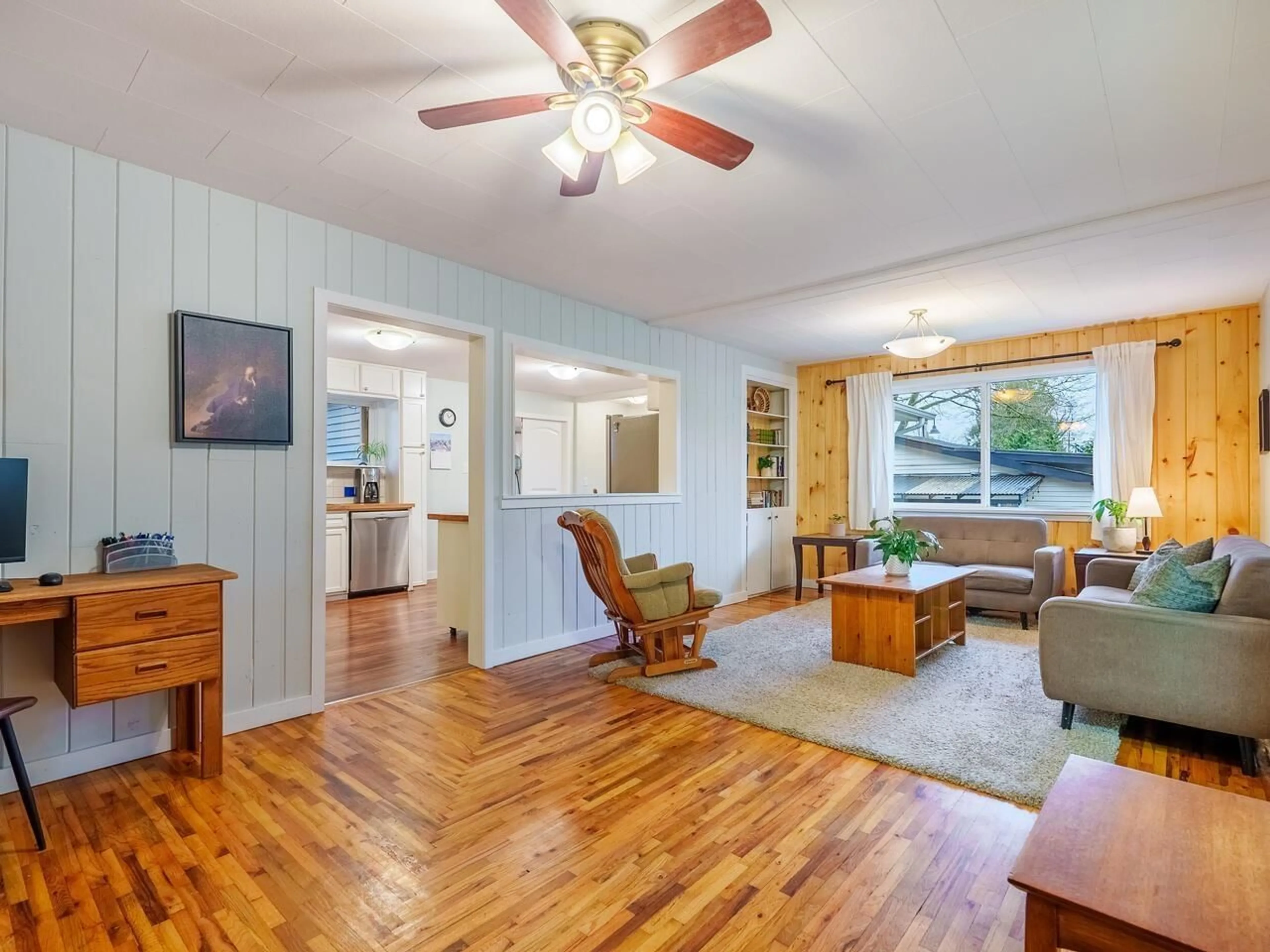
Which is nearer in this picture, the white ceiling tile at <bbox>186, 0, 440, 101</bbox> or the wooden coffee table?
the white ceiling tile at <bbox>186, 0, 440, 101</bbox>

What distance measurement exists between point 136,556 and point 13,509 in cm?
42

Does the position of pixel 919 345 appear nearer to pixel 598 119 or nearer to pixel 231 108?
pixel 598 119

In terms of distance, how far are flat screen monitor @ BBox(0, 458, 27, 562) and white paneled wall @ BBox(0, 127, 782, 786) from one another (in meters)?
0.18

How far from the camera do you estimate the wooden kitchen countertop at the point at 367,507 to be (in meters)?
6.07

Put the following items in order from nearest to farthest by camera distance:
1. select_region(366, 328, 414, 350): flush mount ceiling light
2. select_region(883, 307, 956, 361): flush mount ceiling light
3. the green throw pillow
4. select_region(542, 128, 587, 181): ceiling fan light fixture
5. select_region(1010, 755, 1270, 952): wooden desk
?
select_region(1010, 755, 1270, 952): wooden desk
select_region(542, 128, 587, 181): ceiling fan light fixture
the green throw pillow
select_region(883, 307, 956, 361): flush mount ceiling light
select_region(366, 328, 414, 350): flush mount ceiling light

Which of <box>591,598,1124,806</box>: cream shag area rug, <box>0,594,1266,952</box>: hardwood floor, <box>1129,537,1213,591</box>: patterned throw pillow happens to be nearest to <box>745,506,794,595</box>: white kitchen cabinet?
<box>591,598,1124,806</box>: cream shag area rug

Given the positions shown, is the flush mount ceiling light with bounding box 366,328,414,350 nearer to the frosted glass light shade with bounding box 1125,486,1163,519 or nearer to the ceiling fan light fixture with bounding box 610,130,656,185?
the ceiling fan light fixture with bounding box 610,130,656,185

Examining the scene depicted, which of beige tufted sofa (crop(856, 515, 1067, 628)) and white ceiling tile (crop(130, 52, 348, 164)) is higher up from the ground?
white ceiling tile (crop(130, 52, 348, 164))

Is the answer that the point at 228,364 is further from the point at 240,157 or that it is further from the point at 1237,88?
the point at 1237,88

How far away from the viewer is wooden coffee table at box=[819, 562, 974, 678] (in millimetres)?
3600

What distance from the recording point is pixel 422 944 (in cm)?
153

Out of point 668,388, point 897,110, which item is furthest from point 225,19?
point 668,388

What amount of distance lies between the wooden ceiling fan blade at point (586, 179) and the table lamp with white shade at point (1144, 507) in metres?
4.62

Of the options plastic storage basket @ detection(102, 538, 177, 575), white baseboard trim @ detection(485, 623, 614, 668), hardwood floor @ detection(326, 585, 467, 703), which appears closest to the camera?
plastic storage basket @ detection(102, 538, 177, 575)
